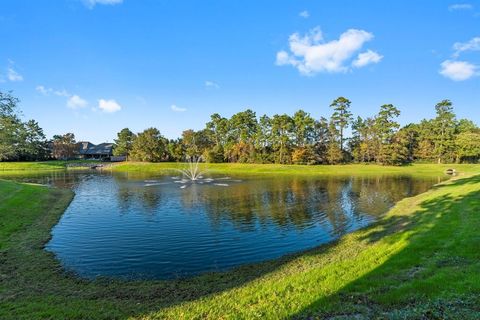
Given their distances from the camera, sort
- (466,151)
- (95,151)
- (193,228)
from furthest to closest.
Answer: (95,151) → (466,151) → (193,228)

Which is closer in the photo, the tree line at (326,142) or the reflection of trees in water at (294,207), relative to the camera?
the reflection of trees in water at (294,207)

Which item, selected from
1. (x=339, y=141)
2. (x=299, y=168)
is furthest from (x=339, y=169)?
(x=339, y=141)

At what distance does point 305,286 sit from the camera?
984 cm

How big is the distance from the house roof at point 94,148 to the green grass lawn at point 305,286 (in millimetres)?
128878

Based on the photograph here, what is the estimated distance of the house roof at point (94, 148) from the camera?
13762cm

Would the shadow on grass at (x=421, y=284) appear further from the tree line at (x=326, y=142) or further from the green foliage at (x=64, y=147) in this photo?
the green foliage at (x=64, y=147)

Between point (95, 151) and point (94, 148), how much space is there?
2286mm

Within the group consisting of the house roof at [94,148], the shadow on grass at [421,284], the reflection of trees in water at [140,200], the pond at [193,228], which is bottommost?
the pond at [193,228]

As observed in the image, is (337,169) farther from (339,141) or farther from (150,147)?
(150,147)

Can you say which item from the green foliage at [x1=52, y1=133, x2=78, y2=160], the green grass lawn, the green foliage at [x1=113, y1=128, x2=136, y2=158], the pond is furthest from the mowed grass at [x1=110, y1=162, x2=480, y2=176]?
the green foliage at [x1=52, y1=133, x2=78, y2=160]

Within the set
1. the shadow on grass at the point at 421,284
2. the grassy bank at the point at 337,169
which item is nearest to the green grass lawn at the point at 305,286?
the shadow on grass at the point at 421,284

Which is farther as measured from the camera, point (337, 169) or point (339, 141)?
point (339, 141)

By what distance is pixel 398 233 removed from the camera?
1647 cm

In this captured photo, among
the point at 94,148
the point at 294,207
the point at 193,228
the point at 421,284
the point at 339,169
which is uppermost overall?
the point at 94,148
